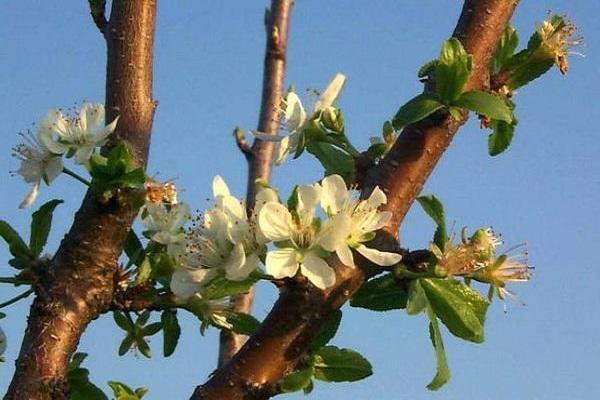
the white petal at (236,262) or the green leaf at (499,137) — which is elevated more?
the green leaf at (499,137)

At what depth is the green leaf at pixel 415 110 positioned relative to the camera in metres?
1.51

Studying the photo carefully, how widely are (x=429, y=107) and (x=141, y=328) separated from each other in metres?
0.65

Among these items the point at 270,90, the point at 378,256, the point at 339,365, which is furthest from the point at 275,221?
the point at 270,90

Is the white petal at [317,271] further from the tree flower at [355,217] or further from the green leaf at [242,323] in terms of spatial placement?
the green leaf at [242,323]

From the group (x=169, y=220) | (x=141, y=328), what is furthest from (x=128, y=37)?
(x=141, y=328)

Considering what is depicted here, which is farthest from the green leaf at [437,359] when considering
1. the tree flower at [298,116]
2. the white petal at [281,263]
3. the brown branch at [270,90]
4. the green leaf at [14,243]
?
the brown branch at [270,90]

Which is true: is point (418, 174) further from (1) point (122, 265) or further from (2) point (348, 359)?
(1) point (122, 265)

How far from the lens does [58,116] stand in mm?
1792

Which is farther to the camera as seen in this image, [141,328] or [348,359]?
[141,328]

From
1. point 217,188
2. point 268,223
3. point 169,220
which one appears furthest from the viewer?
point 169,220

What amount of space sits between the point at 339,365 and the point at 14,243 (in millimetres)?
562

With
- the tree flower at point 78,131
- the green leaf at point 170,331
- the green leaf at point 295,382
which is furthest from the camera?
the green leaf at point 170,331

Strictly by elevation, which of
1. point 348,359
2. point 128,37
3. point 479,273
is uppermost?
point 128,37

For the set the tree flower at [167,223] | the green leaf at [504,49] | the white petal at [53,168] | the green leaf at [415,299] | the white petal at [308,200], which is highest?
the green leaf at [504,49]
